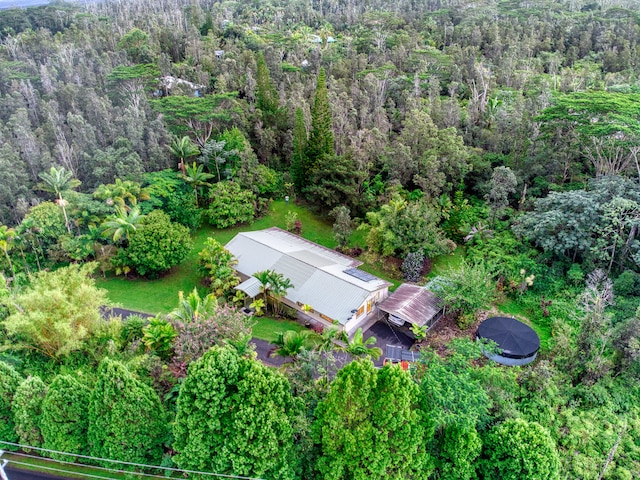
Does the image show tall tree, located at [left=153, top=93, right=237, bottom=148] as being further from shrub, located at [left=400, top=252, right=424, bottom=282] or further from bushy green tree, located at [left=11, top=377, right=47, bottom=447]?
bushy green tree, located at [left=11, top=377, right=47, bottom=447]

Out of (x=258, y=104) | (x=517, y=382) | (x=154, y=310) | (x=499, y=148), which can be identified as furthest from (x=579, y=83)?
(x=154, y=310)

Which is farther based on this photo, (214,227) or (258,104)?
(258,104)

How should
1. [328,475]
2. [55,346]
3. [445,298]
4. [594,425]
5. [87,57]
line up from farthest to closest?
1. [87,57]
2. [445,298]
3. [55,346]
4. [594,425]
5. [328,475]

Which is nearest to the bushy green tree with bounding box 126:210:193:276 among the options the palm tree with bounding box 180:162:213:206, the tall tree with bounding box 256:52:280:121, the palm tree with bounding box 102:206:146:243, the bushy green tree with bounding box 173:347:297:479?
the palm tree with bounding box 102:206:146:243

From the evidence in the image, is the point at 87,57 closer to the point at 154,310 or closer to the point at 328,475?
the point at 154,310

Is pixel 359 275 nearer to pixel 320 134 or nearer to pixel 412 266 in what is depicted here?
pixel 412 266

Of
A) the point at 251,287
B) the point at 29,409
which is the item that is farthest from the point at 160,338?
the point at 251,287
